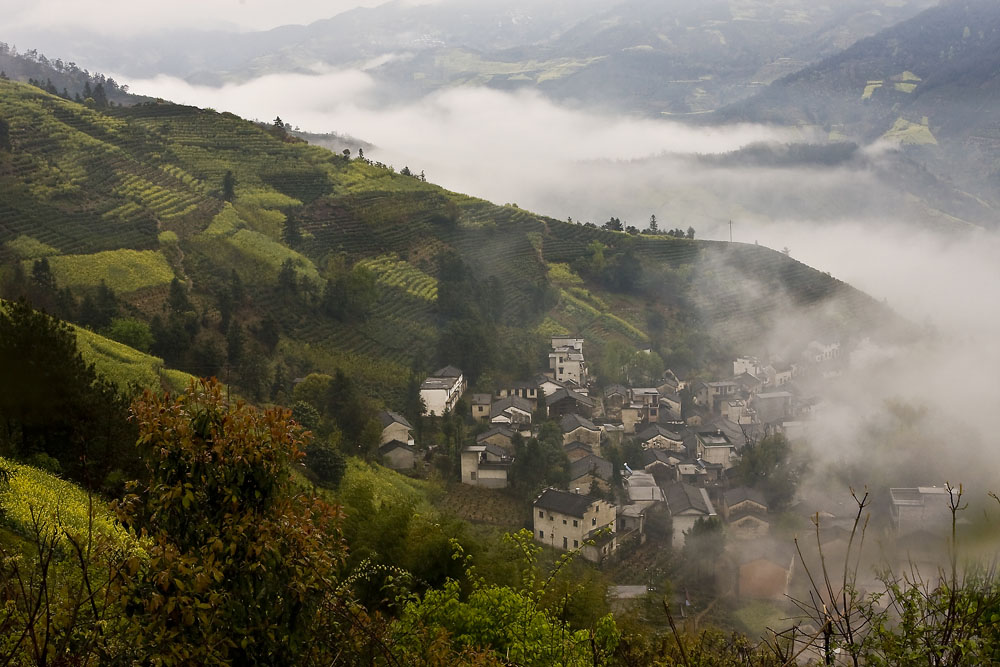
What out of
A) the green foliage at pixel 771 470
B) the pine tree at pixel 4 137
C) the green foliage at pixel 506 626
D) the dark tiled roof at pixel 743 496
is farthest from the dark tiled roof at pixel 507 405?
the pine tree at pixel 4 137

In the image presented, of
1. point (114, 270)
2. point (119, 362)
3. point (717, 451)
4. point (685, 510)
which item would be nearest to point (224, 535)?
point (119, 362)

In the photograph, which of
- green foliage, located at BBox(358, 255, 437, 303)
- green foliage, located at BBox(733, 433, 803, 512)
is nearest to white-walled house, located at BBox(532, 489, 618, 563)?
green foliage, located at BBox(733, 433, 803, 512)

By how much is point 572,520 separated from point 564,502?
1.94 ft

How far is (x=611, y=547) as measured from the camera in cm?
2020

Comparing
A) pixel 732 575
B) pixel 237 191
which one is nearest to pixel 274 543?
pixel 732 575

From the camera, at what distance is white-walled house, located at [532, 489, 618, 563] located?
20.0 metres

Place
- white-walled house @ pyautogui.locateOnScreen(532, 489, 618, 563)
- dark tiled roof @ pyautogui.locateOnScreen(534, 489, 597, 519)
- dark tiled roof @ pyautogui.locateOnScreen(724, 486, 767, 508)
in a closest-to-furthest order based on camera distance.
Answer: white-walled house @ pyautogui.locateOnScreen(532, 489, 618, 563)
dark tiled roof @ pyautogui.locateOnScreen(534, 489, 597, 519)
dark tiled roof @ pyautogui.locateOnScreen(724, 486, 767, 508)

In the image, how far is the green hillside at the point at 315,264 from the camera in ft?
85.8

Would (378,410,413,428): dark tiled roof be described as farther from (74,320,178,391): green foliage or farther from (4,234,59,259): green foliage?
(4,234,59,259): green foliage

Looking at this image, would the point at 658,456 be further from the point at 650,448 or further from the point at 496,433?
the point at 496,433

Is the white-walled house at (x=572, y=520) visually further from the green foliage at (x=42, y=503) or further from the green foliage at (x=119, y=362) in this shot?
the green foliage at (x=42, y=503)

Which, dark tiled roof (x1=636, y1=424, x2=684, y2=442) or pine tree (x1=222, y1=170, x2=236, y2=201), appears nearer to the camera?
dark tiled roof (x1=636, y1=424, x2=684, y2=442)

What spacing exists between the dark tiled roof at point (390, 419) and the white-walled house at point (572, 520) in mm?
5489

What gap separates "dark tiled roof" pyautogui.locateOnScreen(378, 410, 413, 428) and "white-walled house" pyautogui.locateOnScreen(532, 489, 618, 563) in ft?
18.0
